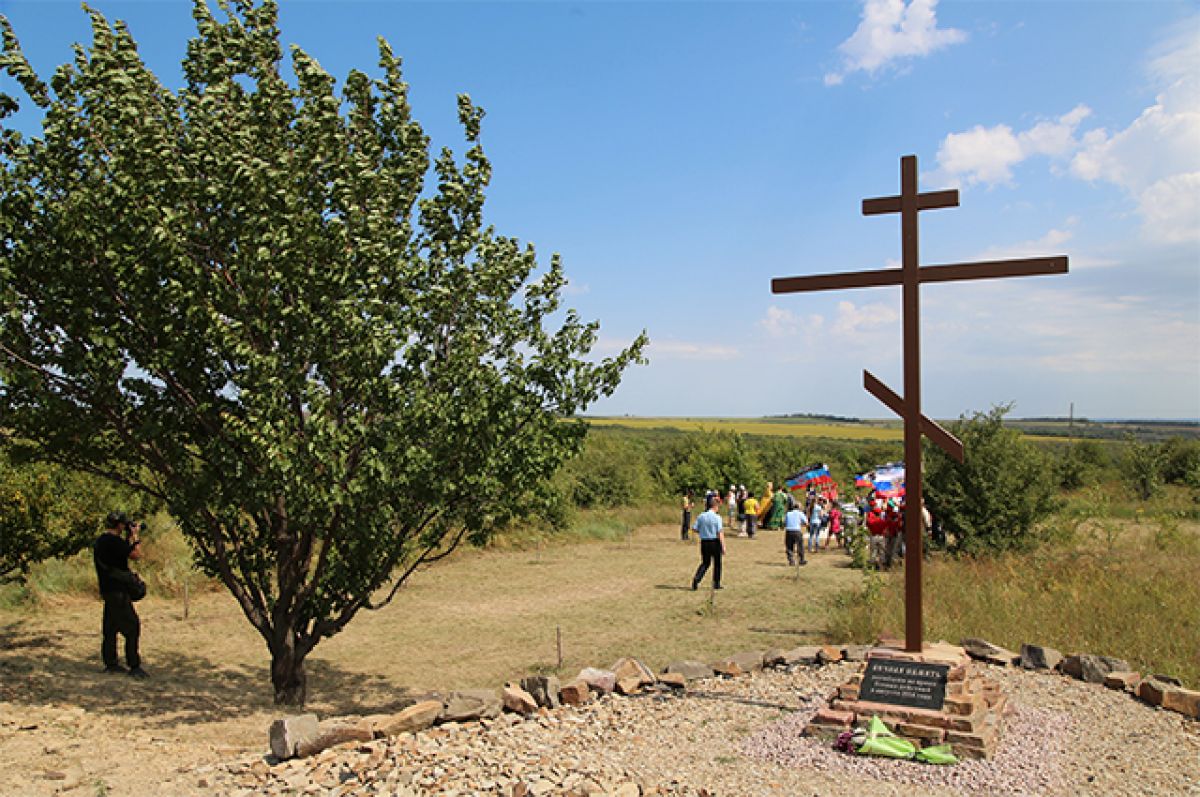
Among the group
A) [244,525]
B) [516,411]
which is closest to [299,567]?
[244,525]

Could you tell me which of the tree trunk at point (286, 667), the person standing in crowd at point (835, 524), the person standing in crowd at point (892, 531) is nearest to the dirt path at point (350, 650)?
the tree trunk at point (286, 667)

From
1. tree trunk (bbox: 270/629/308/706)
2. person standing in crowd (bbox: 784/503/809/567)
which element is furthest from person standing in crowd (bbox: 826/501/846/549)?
tree trunk (bbox: 270/629/308/706)

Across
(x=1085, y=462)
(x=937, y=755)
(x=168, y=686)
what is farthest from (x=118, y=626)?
(x=1085, y=462)

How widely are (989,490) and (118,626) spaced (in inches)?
601

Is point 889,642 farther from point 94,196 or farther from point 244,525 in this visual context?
point 94,196

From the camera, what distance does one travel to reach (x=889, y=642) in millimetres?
7348

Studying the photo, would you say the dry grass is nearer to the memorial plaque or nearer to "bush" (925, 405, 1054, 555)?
"bush" (925, 405, 1054, 555)

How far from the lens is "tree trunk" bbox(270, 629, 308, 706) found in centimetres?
834

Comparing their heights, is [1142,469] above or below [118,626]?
above

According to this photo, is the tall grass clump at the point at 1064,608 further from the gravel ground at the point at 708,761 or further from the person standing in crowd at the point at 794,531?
the person standing in crowd at the point at 794,531

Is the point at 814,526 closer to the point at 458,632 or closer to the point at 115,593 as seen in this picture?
the point at 458,632

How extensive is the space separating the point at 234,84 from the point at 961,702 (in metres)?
7.87

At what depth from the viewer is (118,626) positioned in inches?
357

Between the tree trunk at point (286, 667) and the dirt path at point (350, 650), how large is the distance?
24 centimetres
